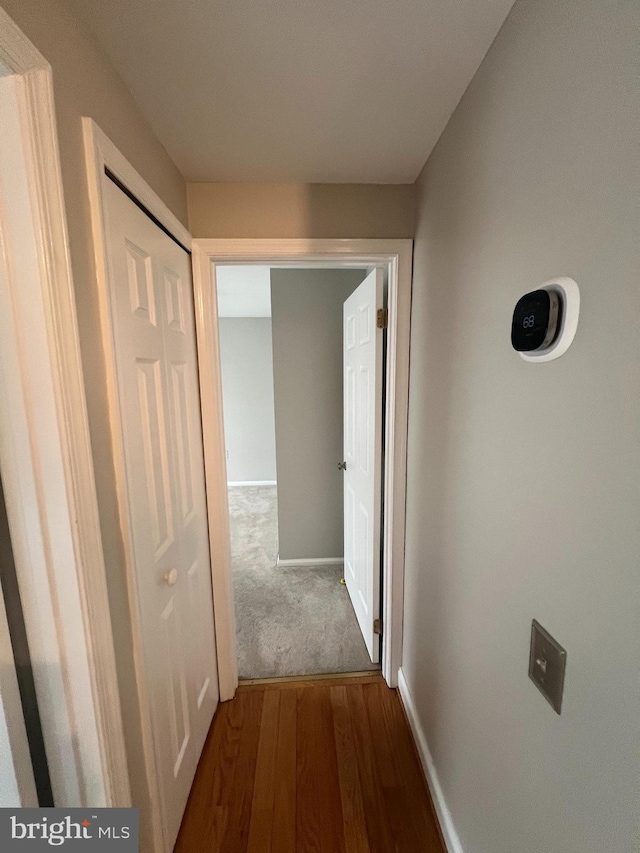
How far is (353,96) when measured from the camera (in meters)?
0.95

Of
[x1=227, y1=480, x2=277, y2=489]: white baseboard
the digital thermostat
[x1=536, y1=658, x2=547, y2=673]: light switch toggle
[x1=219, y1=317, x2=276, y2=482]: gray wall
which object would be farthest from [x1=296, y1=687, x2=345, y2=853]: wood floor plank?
[x1=227, y1=480, x2=277, y2=489]: white baseboard

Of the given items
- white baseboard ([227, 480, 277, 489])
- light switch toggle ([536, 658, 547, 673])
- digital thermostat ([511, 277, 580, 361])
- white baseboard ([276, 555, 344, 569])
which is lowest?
white baseboard ([276, 555, 344, 569])

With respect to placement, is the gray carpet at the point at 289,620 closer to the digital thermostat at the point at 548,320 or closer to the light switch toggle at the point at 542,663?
the light switch toggle at the point at 542,663

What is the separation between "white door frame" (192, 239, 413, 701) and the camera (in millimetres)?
1388

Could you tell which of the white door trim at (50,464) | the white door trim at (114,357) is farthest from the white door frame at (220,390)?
the white door trim at (50,464)

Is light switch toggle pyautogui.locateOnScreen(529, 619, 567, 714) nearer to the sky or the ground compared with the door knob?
nearer to the sky

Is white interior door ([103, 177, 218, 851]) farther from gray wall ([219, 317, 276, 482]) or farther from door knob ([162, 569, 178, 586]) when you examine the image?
gray wall ([219, 317, 276, 482])

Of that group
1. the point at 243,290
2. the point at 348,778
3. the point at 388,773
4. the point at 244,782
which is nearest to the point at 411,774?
the point at 388,773

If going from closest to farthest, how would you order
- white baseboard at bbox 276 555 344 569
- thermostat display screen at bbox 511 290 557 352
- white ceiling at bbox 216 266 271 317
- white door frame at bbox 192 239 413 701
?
thermostat display screen at bbox 511 290 557 352 → white door frame at bbox 192 239 413 701 → white ceiling at bbox 216 266 271 317 → white baseboard at bbox 276 555 344 569

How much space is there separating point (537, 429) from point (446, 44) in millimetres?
902

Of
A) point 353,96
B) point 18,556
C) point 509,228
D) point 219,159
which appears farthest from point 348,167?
point 18,556

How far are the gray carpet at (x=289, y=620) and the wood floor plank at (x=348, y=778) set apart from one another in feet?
0.67

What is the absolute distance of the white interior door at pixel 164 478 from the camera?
0.88 metres

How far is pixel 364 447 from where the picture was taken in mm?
1819
